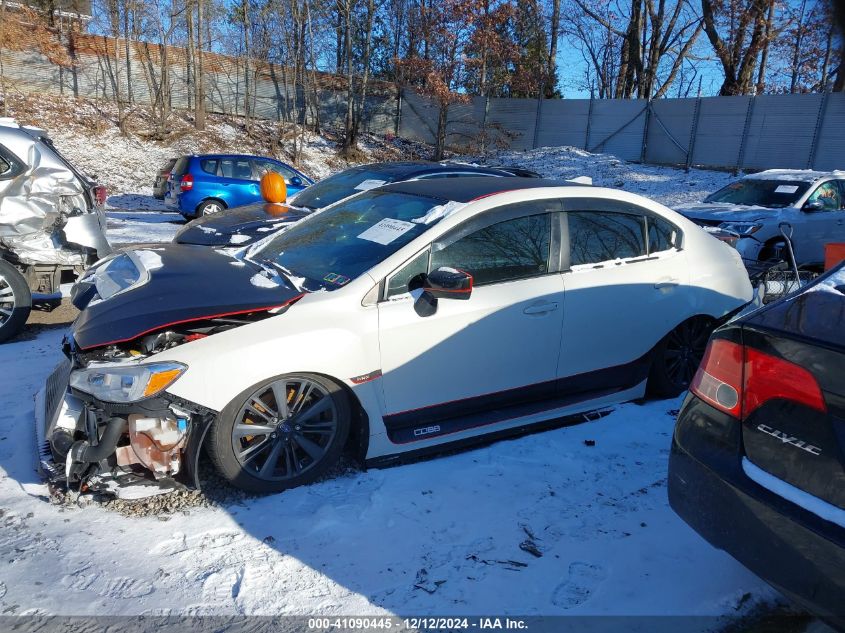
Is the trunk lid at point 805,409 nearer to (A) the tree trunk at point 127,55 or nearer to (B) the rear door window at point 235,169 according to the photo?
(B) the rear door window at point 235,169

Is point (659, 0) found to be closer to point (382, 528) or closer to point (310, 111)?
point (310, 111)

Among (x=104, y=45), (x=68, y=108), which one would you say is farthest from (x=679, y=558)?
(x=104, y=45)

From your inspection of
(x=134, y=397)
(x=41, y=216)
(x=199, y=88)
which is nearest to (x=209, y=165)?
(x=41, y=216)

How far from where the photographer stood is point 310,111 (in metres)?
29.6

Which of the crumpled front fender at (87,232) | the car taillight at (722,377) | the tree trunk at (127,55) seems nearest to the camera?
the car taillight at (722,377)

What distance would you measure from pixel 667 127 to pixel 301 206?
2017cm

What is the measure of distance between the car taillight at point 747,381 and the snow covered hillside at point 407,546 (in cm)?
93

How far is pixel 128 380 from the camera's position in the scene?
120 inches

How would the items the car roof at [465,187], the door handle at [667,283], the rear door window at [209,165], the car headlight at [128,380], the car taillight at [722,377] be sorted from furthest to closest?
the rear door window at [209,165] < the door handle at [667,283] < the car roof at [465,187] < the car headlight at [128,380] < the car taillight at [722,377]

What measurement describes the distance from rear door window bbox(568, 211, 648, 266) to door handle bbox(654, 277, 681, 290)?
8.7 inches

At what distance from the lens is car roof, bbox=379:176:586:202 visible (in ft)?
13.6

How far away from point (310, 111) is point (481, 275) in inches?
1093

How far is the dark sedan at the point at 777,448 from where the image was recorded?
6.75ft

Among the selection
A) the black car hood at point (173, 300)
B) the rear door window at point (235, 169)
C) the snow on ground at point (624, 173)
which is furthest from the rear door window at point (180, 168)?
the snow on ground at point (624, 173)
